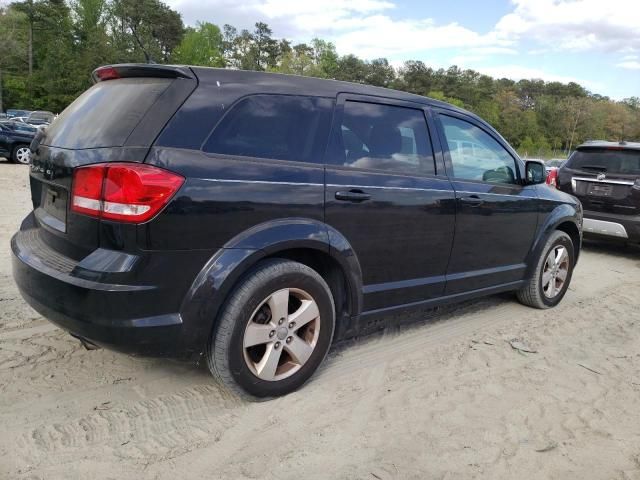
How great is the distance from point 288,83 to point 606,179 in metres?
6.09

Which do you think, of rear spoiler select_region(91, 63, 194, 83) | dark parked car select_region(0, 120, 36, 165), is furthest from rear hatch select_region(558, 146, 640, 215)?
dark parked car select_region(0, 120, 36, 165)

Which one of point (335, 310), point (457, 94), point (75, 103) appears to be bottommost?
point (335, 310)

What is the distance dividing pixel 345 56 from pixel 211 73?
315ft

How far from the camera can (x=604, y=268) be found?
717cm

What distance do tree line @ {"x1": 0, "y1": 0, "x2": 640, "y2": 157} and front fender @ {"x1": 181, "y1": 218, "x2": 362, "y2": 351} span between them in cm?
5267

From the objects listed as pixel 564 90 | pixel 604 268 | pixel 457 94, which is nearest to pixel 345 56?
pixel 457 94

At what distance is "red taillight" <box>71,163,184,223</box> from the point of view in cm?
248

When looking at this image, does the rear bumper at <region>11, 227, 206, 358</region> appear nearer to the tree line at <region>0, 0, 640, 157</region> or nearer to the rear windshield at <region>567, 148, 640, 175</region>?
the rear windshield at <region>567, 148, 640, 175</region>

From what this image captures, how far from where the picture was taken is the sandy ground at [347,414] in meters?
2.54

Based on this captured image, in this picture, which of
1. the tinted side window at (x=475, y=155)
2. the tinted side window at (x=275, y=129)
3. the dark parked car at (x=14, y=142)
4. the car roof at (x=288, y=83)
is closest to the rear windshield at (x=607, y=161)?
the tinted side window at (x=475, y=155)

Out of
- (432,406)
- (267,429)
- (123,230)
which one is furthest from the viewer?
(432,406)

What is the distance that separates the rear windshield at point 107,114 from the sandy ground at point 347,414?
1378 millimetres

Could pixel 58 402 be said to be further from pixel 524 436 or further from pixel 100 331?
pixel 524 436

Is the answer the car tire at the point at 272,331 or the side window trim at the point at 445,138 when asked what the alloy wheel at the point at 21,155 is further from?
the car tire at the point at 272,331
